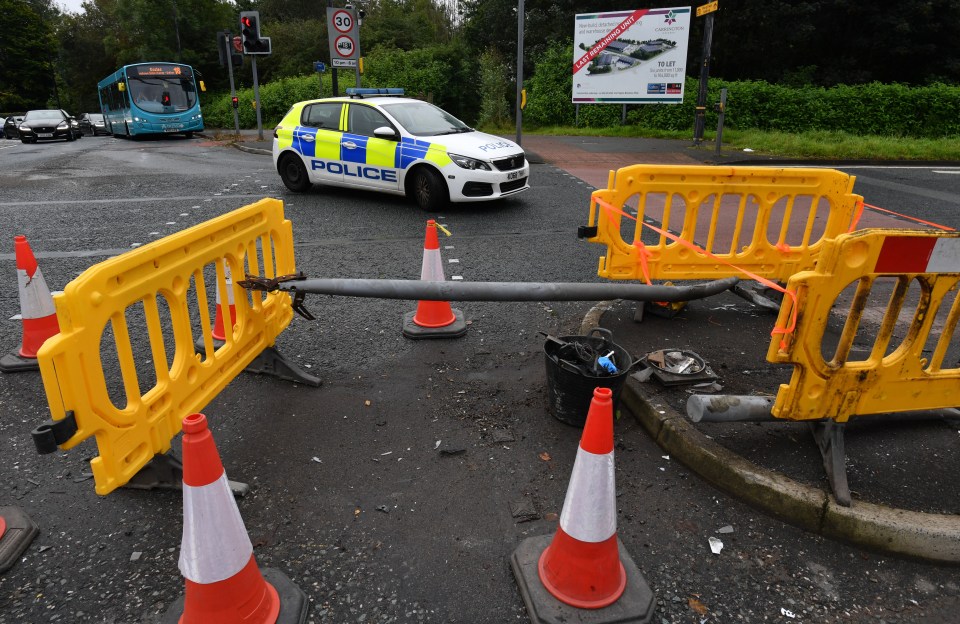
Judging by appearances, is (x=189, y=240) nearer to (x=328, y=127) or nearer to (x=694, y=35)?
(x=328, y=127)

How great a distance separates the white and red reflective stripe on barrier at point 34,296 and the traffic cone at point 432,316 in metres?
2.42

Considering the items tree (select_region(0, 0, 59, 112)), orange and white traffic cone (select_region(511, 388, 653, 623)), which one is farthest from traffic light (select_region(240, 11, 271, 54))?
tree (select_region(0, 0, 59, 112))

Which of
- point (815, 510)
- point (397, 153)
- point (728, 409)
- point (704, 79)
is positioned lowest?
point (815, 510)

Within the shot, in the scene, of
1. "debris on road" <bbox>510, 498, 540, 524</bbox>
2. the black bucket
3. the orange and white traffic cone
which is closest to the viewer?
the orange and white traffic cone

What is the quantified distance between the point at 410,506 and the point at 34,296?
10.1 ft

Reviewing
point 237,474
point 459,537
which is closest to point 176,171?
point 237,474

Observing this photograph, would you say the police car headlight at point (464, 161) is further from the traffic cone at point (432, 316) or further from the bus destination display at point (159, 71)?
the bus destination display at point (159, 71)

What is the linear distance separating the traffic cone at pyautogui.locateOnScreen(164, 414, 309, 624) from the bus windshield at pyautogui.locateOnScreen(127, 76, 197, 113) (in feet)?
90.9

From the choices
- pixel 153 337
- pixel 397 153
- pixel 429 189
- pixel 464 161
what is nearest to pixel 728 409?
pixel 153 337

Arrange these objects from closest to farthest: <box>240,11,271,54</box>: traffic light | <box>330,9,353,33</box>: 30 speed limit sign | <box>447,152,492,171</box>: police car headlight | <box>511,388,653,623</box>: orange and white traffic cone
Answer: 1. <box>511,388,653,623</box>: orange and white traffic cone
2. <box>447,152,492,171</box>: police car headlight
3. <box>330,9,353,33</box>: 30 speed limit sign
4. <box>240,11,271,54</box>: traffic light

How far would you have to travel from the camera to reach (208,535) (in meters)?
2.01

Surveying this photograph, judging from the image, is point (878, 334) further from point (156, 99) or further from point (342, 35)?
point (156, 99)

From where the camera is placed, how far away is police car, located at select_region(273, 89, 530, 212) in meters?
8.77

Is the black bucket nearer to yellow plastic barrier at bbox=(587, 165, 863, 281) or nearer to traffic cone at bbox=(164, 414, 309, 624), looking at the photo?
yellow plastic barrier at bbox=(587, 165, 863, 281)
